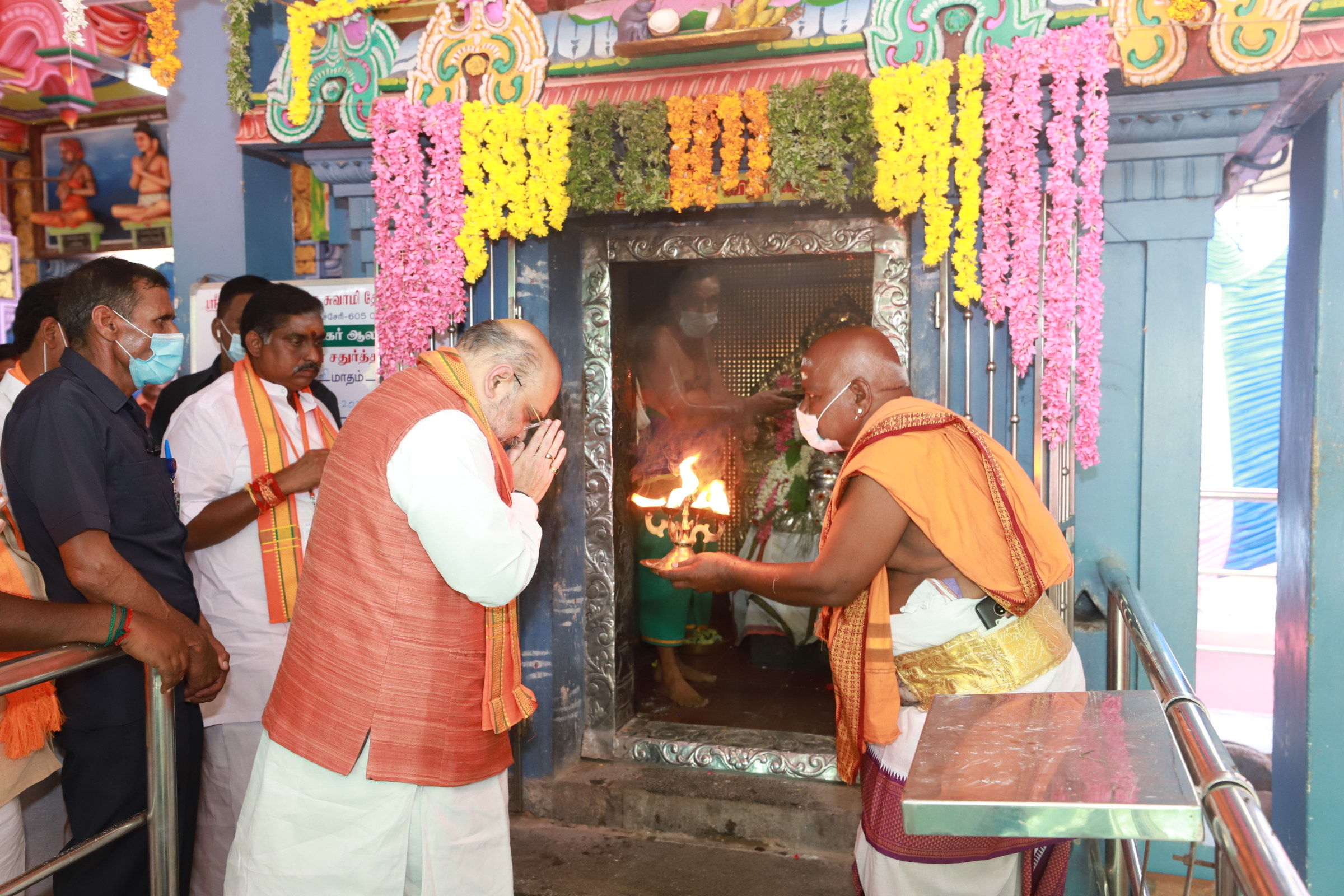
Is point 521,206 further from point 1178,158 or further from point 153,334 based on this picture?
point 1178,158

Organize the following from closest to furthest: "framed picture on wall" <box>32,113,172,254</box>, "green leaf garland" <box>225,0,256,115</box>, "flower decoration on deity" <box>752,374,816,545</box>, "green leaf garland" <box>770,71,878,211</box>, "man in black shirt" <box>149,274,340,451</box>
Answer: "green leaf garland" <box>770,71,878,211</box>
"man in black shirt" <box>149,274,340,451</box>
"green leaf garland" <box>225,0,256,115</box>
"flower decoration on deity" <box>752,374,816,545</box>
"framed picture on wall" <box>32,113,172,254</box>

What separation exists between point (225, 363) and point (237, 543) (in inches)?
39.0

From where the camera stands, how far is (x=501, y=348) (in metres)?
2.56

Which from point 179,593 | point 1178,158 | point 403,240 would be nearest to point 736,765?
point 179,593

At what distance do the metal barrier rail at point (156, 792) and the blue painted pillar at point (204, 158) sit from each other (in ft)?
12.2

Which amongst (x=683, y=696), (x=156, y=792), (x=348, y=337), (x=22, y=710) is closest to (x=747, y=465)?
(x=683, y=696)

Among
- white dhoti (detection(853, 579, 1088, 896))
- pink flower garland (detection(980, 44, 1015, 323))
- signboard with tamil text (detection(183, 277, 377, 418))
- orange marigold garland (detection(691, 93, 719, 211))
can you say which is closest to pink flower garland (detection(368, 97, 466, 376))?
signboard with tamil text (detection(183, 277, 377, 418))

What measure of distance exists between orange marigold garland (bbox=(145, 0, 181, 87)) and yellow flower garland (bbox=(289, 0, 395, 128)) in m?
1.19

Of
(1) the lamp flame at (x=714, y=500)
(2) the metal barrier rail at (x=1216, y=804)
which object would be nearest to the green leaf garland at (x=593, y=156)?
(1) the lamp flame at (x=714, y=500)

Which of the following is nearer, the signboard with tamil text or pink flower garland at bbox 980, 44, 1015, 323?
pink flower garland at bbox 980, 44, 1015, 323

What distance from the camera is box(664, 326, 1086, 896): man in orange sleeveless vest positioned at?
2.63 meters

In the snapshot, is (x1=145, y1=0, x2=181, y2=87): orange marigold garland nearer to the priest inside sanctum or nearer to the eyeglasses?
the priest inside sanctum

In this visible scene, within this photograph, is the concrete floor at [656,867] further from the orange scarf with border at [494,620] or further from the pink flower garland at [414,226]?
the pink flower garland at [414,226]

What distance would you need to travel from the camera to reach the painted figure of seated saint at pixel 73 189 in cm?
934
